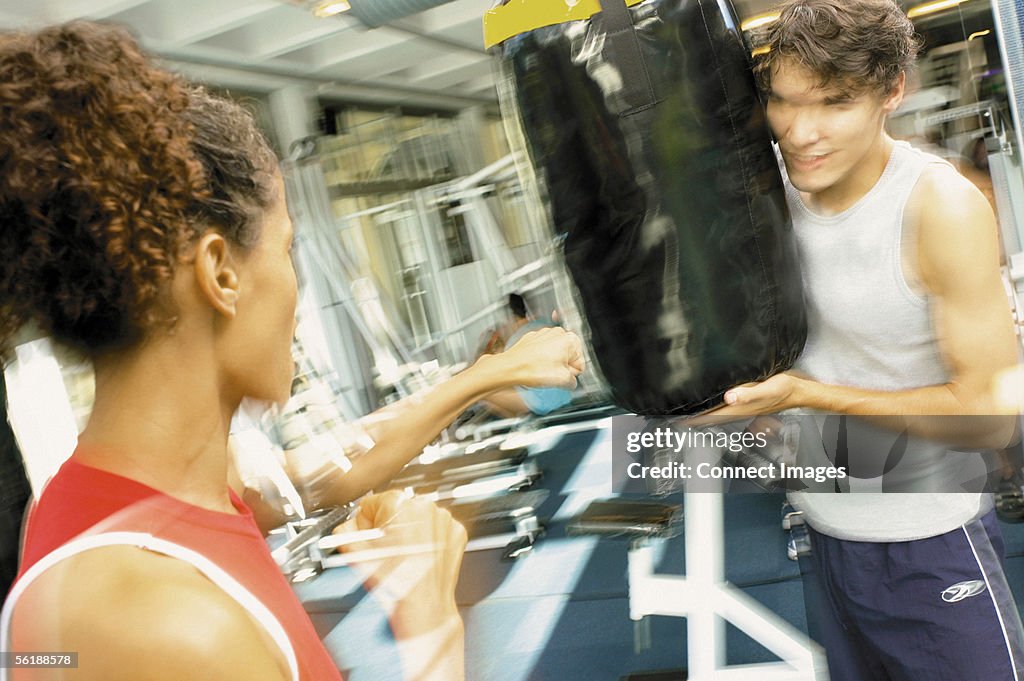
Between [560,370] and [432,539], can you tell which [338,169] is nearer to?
[560,370]

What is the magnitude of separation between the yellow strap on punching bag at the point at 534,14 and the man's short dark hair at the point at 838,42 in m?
0.21

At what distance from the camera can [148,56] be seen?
60 centimetres

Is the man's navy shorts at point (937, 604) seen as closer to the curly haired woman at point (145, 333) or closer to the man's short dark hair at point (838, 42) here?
the man's short dark hair at point (838, 42)

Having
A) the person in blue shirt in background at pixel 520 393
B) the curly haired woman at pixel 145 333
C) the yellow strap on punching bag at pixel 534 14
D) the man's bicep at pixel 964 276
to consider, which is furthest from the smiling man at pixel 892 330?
the curly haired woman at pixel 145 333

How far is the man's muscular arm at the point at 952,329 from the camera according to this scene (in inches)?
33.9

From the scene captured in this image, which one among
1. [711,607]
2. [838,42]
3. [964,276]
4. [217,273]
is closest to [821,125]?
[838,42]

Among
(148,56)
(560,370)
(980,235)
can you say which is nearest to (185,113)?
(148,56)

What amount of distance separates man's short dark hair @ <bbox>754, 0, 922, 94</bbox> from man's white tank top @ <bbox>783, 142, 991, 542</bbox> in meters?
0.10

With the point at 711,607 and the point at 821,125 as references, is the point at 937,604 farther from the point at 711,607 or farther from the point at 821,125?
the point at 821,125

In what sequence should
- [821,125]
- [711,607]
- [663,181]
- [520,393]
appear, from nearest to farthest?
[663,181]
[821,125]
[520,393]
[711,607]

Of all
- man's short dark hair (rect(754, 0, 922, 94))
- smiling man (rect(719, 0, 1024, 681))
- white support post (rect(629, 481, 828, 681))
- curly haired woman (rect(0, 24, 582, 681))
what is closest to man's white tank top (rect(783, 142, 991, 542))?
smiling man (rect(719, 0, 1024, 681))

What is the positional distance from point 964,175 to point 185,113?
0.88 m

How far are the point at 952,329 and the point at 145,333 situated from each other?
0.82m

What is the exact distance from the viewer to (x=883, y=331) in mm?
938
